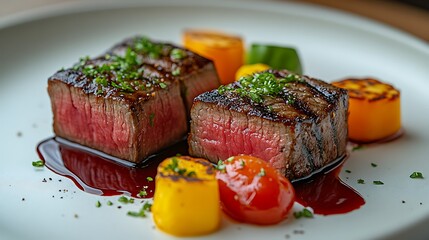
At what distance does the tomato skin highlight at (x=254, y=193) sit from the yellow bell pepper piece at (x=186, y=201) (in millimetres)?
134

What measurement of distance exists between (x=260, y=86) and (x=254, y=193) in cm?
98

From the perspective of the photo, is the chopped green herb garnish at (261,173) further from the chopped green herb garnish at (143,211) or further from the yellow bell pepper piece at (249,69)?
the yellow bell pepper piece at (249,69)

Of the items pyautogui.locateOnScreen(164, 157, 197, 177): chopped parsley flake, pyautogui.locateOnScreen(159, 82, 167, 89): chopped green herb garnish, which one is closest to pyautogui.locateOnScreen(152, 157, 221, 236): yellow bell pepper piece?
pyautogui.locateOnScreen(164, 157, 197, 177): chopped parsley flake

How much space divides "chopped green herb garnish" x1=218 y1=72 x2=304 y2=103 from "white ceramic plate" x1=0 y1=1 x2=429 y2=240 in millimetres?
697

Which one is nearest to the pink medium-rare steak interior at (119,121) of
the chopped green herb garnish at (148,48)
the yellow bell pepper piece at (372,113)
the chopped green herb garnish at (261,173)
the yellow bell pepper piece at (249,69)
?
the chopped green herb garnish at (148,48)

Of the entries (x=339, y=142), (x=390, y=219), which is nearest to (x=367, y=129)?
(x=339, y=142)

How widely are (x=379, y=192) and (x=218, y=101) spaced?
113 centimetres

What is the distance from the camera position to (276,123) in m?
4.11

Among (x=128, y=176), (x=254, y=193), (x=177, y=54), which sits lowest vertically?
(x=128, y=176)

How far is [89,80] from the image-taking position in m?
4.66

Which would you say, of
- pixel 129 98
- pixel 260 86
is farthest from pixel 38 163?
pixel 260 86

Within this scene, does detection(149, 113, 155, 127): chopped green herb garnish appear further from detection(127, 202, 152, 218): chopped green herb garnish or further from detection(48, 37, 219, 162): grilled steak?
detection(127, 202, 152, 218): chopped green herb garnish

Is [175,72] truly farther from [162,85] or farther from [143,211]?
[143,211]

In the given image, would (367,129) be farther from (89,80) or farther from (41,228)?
(41,228)
